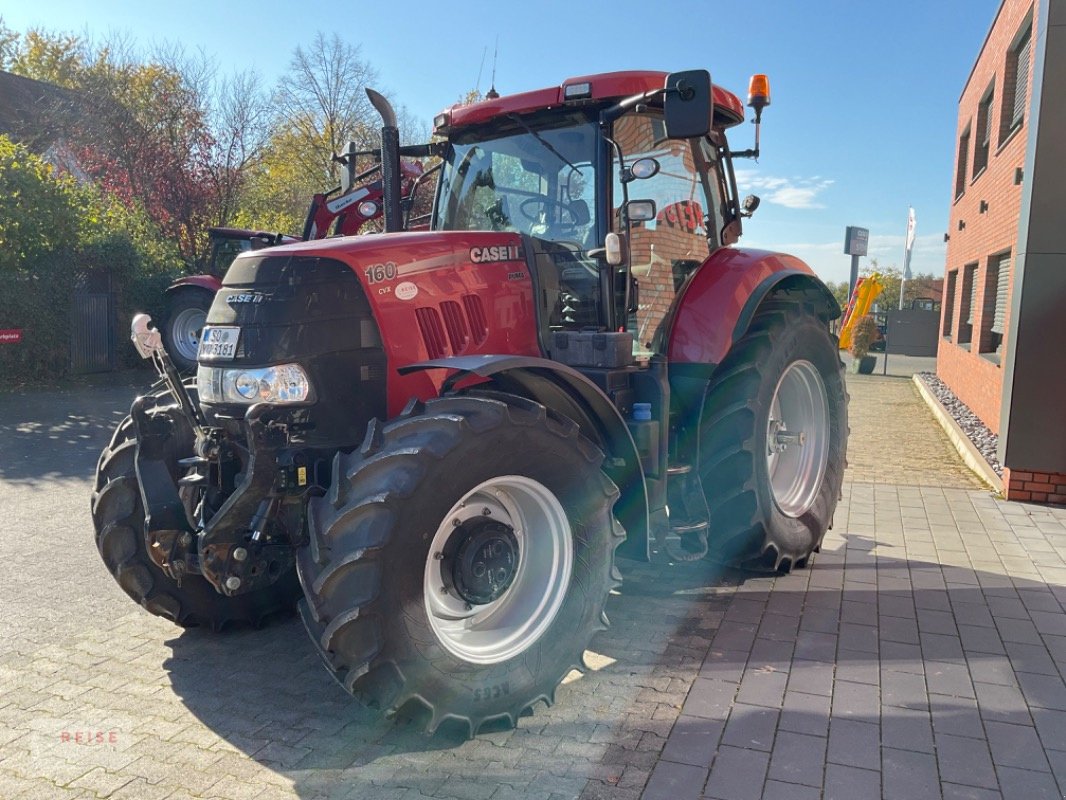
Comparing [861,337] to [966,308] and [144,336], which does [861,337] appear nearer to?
[966,308]

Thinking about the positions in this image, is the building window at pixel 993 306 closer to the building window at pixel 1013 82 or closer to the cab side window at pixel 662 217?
the building window at pixel 1013 82

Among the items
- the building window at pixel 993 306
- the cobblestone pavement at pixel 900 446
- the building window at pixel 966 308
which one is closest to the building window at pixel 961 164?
the building window at pixel 966 308

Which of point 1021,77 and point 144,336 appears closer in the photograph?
point 144,336

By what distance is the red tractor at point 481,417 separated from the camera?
2750 mm

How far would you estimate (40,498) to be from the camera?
646 cm

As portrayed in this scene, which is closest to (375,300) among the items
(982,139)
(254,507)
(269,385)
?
(269,385)

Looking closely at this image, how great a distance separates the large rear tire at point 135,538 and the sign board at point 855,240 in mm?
11240

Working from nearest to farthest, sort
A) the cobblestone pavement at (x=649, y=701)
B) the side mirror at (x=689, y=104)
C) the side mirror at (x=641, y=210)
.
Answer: the cobblestone pavement at (x=649, y=701) < the side mirror at (x=689, y=104) < the side mirror at (x=641, y=210)

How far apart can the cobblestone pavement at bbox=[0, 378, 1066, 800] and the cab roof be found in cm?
250

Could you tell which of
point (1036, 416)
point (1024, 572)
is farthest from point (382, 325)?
point (1036, 416)

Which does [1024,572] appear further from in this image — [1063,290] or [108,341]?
[108,341]

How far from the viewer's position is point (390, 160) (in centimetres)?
413

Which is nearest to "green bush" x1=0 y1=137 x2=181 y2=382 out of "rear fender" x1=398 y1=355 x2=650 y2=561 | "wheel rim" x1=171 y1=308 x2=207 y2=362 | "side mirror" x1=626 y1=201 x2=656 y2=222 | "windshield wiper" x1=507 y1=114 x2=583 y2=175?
"wheel rim" x1=171 y1=308 x2=207 y2=362

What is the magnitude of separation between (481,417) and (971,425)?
8995 mm
